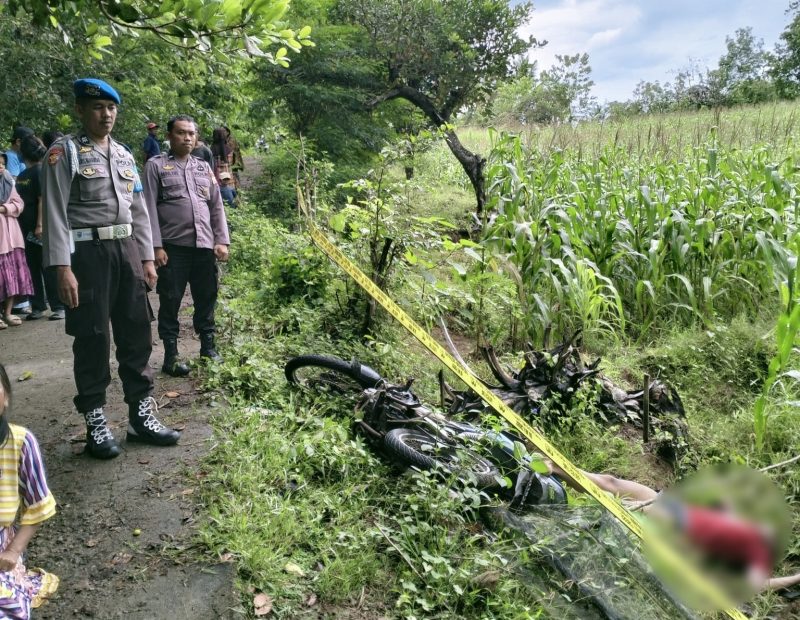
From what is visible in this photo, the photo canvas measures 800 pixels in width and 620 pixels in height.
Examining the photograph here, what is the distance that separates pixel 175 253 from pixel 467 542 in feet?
9.25

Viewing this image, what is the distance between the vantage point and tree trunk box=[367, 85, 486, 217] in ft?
28.4

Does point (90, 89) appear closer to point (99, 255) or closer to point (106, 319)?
point (99, 255)

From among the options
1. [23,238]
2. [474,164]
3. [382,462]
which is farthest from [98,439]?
[474,164]

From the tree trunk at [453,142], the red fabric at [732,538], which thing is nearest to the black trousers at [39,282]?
the tree trunk at [453,142]

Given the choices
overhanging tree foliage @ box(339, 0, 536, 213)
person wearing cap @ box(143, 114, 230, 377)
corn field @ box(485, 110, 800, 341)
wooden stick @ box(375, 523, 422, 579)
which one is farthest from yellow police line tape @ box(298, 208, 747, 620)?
overhanging tree foliage @ box(339, 0, 536, 213)

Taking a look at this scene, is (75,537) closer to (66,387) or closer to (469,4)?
(66,387)

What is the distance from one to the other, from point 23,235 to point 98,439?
12.5 feet

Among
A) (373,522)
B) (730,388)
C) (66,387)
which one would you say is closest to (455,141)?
(730,388)

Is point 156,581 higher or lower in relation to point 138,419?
lower

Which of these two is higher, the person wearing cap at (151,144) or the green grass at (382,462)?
the person wearing cap at (151,144)

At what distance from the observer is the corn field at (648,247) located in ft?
17.4

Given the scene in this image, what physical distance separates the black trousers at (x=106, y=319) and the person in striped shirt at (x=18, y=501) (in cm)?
101

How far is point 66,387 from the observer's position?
4.30 meters

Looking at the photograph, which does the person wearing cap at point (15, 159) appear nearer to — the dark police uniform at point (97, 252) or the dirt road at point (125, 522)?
the dirt road at point (125, 522)
